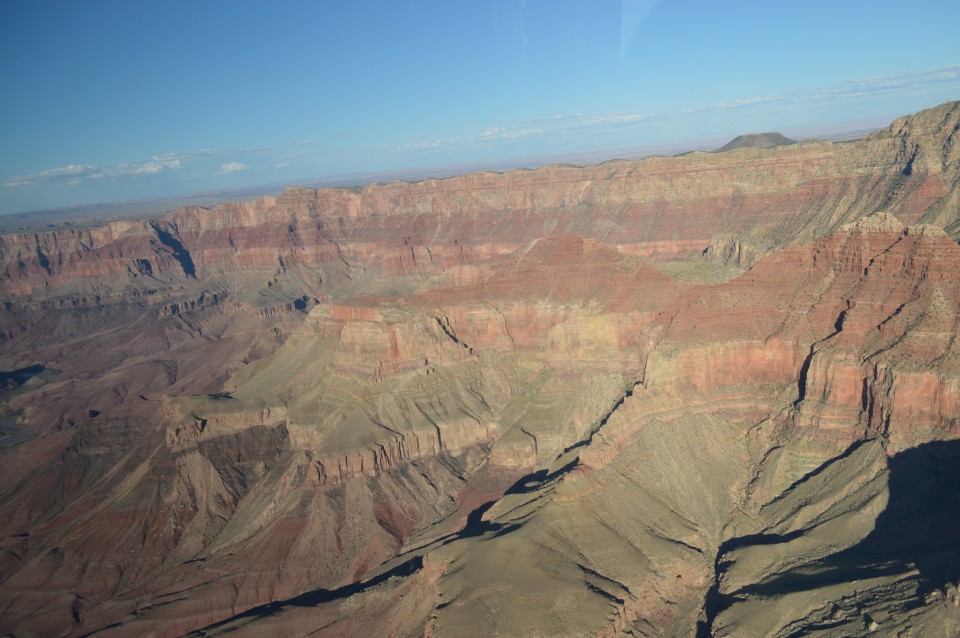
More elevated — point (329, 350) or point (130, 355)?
point (329, 350)

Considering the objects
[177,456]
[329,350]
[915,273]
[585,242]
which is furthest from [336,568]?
[915,273]

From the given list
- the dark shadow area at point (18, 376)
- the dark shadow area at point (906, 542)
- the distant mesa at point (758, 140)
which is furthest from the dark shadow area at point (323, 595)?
the distant mesa at point (758, 140)

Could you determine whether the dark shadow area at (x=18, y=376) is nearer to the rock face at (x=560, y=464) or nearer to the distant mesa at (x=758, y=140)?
the rock face at (x=560, y=464)

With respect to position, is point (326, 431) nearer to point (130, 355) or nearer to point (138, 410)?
point (138, 410)

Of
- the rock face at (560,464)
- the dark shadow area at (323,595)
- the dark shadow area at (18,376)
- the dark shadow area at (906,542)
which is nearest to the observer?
the dark shadow area at (906,542)

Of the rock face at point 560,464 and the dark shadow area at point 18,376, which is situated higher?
the rock face at point 560,464

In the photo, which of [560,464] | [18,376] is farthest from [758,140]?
[18,376]

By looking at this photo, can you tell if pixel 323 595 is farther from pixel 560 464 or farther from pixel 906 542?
pixel 906 542
